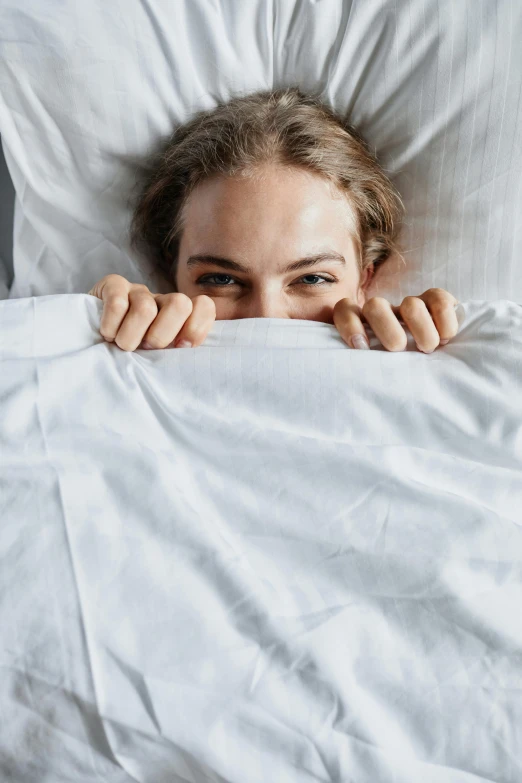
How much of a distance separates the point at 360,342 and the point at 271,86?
1.66 feet

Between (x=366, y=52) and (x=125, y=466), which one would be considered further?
(x=366, y=52)

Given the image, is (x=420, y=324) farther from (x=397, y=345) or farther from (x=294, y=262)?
(x=294, y=262)

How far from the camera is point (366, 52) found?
1.01 m

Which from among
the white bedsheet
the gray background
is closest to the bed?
the white bedsheet

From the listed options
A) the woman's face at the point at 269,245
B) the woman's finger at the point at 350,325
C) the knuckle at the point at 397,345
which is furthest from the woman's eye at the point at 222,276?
the knuckle at the point at 397,345

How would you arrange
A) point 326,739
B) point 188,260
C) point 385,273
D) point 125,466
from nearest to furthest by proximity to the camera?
1. point 326,739
2. point 125,466
3. point 188,260
4. point 385,273

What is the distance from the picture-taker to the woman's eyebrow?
0.91 m

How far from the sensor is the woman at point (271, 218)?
2.94 feet

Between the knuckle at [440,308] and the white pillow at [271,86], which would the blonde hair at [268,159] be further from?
the knuckle at [440,308]

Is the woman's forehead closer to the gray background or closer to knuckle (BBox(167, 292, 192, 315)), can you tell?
knuckle (BBox(167, 292, 192, 315))

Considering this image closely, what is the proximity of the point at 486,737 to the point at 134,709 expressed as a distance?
0.27 m

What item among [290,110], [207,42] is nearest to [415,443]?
[290,110]

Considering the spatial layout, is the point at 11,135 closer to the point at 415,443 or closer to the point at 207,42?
the point at 207,42

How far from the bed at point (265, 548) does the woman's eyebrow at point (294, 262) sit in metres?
0.15
